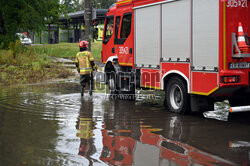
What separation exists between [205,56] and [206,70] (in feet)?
1.06

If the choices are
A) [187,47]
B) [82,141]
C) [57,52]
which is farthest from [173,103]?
[57,52]

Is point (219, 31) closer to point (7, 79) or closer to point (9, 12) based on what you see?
point (7, 79)

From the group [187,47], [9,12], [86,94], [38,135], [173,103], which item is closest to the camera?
[38,135]

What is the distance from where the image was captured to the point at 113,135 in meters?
7.66

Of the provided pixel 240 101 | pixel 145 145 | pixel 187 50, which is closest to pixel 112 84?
pixel 187 50

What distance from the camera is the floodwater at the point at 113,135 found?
19.6 feet

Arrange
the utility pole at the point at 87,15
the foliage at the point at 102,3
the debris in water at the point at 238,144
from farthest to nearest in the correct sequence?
the foliage at the point at 102,3, the utility pole at the point at 87,15, the debris in water at the point at 238,144

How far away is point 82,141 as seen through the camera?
714 cm

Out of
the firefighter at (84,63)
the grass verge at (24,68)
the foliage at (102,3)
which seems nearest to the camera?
the firefighter at (84,63)

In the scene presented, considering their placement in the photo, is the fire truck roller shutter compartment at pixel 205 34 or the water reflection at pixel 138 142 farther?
the fire truck roller shutter compartment at pixel 205 34

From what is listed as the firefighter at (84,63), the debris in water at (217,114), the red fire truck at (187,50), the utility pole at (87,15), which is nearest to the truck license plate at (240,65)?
the red fire truck at (187,50)

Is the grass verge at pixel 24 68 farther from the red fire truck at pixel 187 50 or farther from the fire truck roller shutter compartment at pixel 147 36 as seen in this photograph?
the fire truck roller shutter compartment at pixel 147 36

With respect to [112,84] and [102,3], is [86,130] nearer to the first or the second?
[112,84]

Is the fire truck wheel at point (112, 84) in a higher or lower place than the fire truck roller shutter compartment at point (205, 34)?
lower
